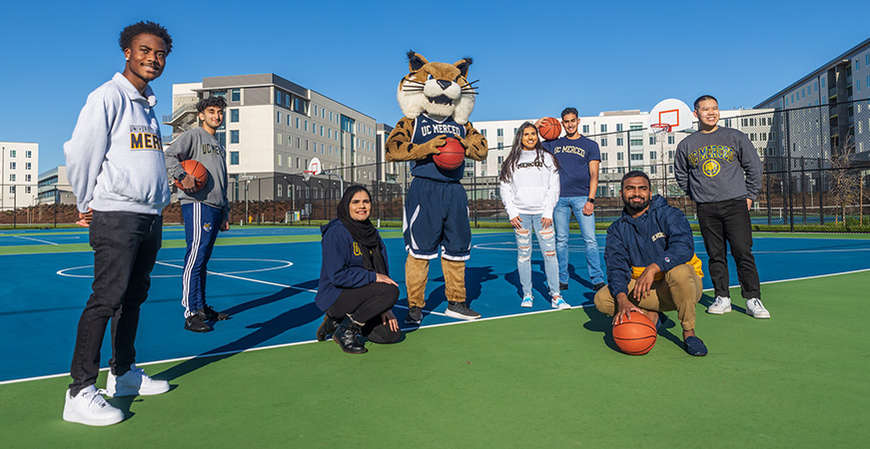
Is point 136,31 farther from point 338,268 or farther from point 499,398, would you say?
point 499,398

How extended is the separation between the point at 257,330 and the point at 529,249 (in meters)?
2.55

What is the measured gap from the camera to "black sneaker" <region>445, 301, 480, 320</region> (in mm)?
4875

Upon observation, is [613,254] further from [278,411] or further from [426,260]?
[278,411]

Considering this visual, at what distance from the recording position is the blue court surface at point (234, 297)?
4027mm

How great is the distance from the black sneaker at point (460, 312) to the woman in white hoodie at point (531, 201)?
2.43 ft

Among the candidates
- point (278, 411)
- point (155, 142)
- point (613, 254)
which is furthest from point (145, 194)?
point (613, 254)

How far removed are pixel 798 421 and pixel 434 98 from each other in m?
3.87

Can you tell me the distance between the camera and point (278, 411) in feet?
8.60

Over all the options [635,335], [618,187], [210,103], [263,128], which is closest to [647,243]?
[635,335]

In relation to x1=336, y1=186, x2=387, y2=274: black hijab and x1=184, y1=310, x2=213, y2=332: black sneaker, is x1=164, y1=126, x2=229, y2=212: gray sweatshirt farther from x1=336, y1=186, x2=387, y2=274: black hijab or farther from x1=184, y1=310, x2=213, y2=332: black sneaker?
x1=336, y1=186, x2=387, y2=274: black hijab

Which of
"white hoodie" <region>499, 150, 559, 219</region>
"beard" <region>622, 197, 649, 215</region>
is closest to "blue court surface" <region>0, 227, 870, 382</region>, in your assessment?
"white hoodie" <region>499, 150, 559, 219</region>

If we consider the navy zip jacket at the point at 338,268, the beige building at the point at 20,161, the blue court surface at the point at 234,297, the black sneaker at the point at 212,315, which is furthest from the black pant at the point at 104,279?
the beige building at the point at 20,161

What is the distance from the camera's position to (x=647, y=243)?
394 cm

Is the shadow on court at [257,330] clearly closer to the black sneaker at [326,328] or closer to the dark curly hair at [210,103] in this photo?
the black sneaker at [326,328]
